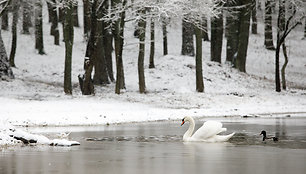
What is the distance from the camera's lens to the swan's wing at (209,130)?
14.2m

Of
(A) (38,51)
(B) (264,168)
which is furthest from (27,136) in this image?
(A) (38,51)

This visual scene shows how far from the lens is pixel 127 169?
954 cm

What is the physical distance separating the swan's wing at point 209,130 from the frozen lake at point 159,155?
14.9 inches

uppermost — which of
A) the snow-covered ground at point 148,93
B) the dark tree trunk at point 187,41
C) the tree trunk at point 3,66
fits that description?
the dark tree trunk at point 187,41

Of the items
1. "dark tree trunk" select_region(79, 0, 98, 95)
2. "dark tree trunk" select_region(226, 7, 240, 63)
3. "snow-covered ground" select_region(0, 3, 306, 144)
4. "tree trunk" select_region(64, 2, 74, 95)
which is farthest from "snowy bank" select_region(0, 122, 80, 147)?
"dark tree trunk" select_region(226, 7, 240, 63)

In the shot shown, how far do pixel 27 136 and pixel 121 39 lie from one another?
53.7 ft

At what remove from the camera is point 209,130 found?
14281 mm

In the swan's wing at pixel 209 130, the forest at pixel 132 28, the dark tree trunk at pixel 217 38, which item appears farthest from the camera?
the dark tree trunk at pixel 217 38

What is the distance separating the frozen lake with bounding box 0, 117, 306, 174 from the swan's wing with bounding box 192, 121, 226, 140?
1.24 ft

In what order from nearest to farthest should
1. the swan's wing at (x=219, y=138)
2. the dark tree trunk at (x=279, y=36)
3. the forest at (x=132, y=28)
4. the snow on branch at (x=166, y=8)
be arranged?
the swan's wing at (x=219, y=138)
the snow on branch at (x=166, y=8)
the forest at (x=132, y=28)
the dark tree trunk at (x=279, y=36)

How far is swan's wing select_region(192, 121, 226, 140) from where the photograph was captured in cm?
1419

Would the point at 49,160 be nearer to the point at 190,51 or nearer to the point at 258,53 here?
the point at 190,51

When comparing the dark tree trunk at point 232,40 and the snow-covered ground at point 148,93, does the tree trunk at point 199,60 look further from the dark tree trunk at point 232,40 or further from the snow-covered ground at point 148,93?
the dark tree trunk at point 232,40

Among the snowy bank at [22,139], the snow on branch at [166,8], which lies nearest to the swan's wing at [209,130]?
the snowy bank at [22,139]
